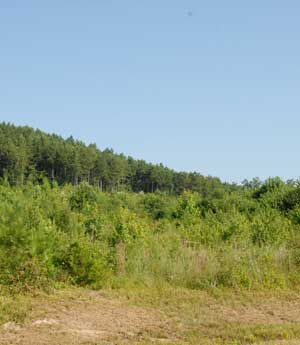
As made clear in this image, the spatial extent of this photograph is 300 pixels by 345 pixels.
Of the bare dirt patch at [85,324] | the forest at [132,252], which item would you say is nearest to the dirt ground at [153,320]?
the bare dirt patch at [85,324]

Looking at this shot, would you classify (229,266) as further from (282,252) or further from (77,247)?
(77,247)

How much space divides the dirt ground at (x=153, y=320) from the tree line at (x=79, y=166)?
60603mm

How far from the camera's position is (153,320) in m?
7.16

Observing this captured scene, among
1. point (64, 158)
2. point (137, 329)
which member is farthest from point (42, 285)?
point (64, 158)

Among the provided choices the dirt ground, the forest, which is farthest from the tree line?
the dirt ground

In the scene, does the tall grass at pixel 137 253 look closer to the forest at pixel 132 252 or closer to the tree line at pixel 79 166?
the forest at pixel 132 252

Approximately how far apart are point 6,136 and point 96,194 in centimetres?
6153

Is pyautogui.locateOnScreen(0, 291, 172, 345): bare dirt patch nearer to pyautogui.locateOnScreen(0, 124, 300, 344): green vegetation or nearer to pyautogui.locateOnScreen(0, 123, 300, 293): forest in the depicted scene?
pyautogui.locateOnScreen(0, 124, 300, 344): green vegetation

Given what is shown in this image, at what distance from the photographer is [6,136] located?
8150 centimetres

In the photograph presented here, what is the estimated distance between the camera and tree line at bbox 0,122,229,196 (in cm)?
7300

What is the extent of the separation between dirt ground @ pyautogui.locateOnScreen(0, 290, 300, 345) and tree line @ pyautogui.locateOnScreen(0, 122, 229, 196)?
60.6 meters

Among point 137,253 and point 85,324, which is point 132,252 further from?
point 85,324

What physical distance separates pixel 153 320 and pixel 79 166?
7486 cm

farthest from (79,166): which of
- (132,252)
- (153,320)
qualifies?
(153,320)
